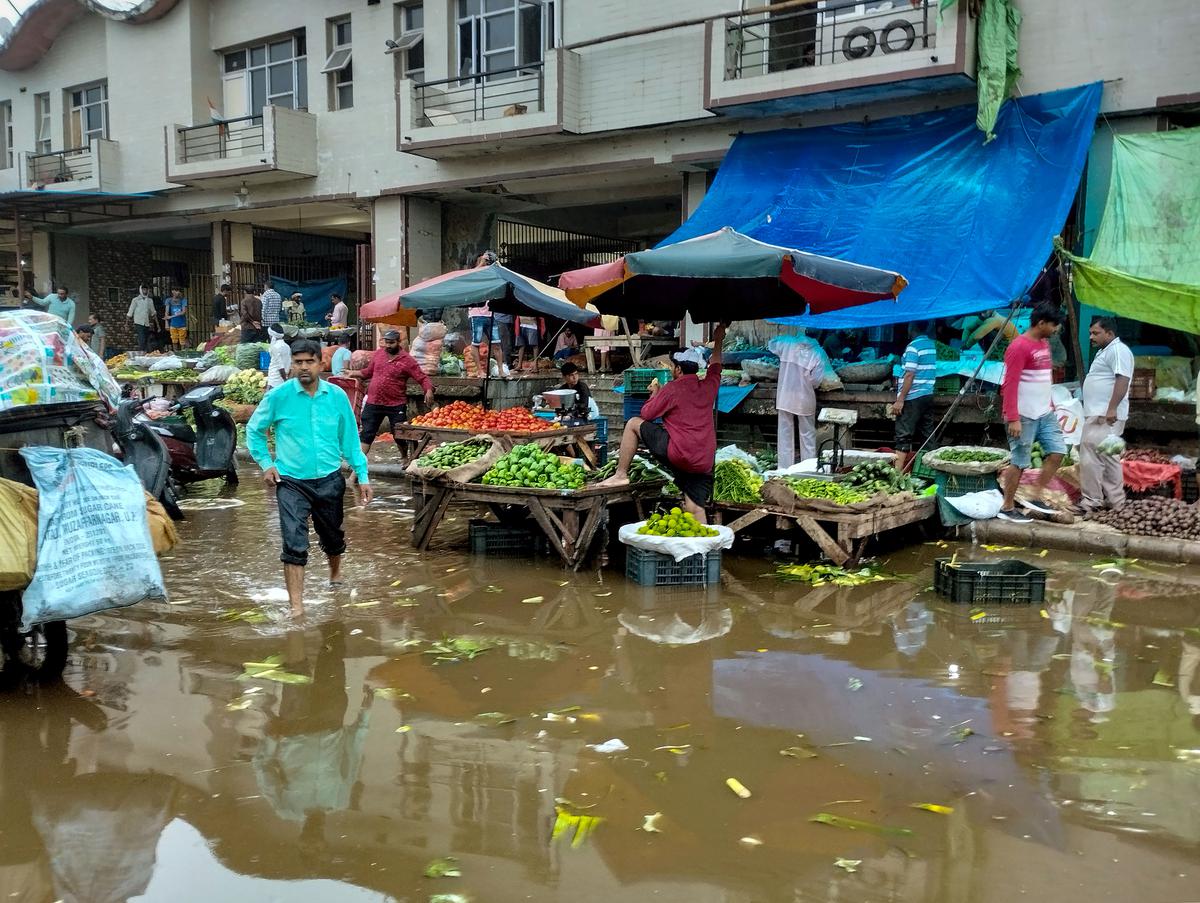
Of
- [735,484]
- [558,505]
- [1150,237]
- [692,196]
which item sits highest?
[692,196]

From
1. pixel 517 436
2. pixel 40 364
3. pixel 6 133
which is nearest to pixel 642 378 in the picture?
pixel 517 436

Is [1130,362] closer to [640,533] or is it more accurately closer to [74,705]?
[640,533]

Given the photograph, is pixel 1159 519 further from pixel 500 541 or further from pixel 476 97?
pixel 476 97

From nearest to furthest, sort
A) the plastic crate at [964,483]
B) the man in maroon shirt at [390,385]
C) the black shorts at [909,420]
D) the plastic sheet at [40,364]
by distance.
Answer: the plastic sheet at [40,364] → the plastic crate at [964,483] → the black shorts at [909,420] → the man in maroon shirt at [390,385]

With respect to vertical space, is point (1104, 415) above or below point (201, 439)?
above

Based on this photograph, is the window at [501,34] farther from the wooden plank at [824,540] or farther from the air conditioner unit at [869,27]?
the wooden plank at [824,540]

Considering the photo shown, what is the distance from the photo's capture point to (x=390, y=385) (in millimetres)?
12617

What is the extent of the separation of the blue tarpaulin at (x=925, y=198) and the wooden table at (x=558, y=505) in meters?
4.87

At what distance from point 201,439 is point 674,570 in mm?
7241

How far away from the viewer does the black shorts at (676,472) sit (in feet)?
26.2

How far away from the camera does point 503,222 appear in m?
21.1

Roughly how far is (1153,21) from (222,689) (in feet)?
42.1

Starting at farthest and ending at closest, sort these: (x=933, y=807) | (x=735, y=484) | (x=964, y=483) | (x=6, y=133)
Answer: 1. (x=6, y=133)
2. (x=964, y=483)
3. (x=735, y=484)
4. (x=933, y=807)

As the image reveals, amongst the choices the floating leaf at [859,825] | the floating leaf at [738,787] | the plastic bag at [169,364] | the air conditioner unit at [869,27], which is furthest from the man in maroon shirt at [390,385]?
the plastic bag at [169,364]
